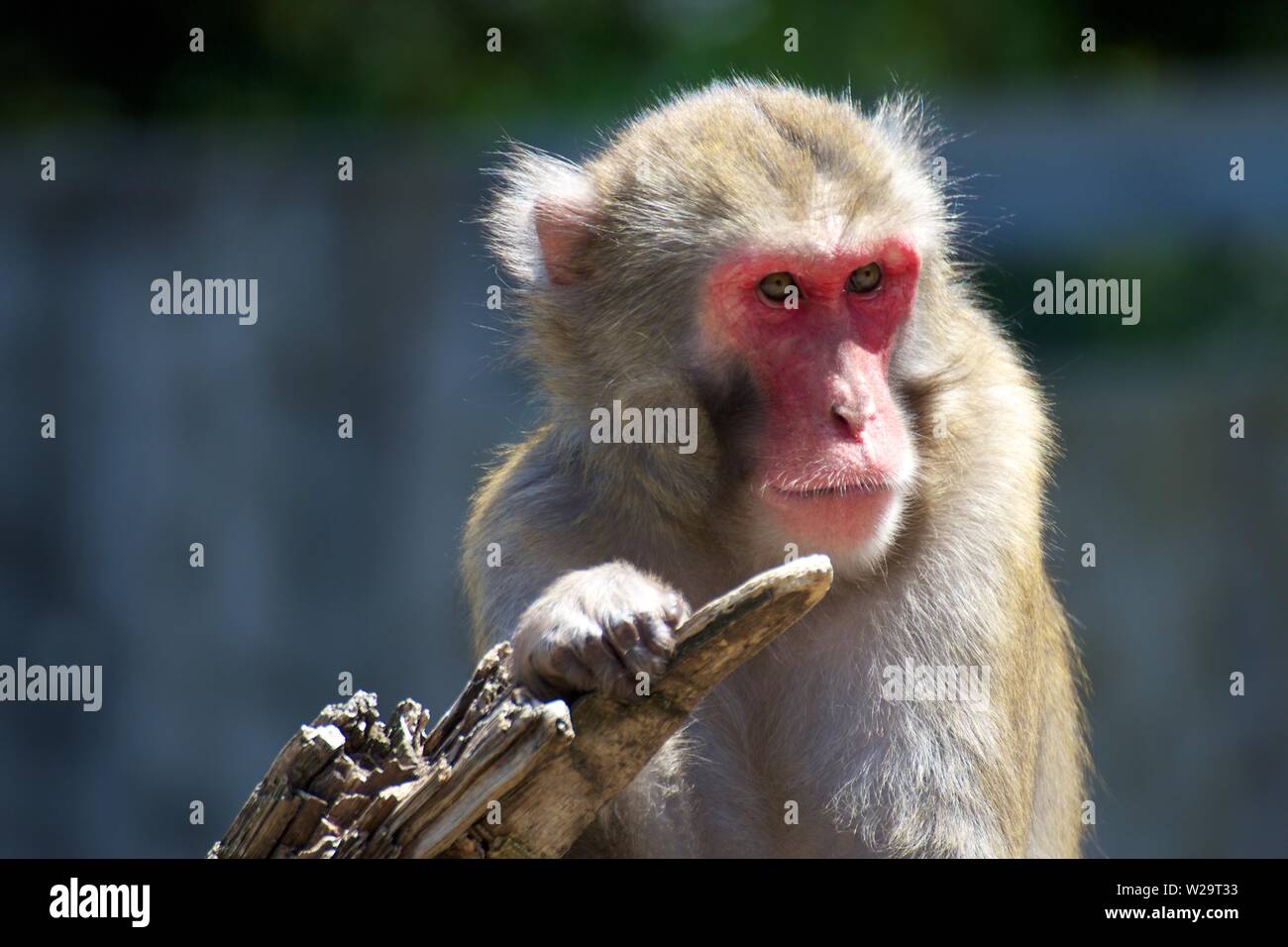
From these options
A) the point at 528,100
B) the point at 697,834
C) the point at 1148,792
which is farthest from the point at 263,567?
the point at 697,834

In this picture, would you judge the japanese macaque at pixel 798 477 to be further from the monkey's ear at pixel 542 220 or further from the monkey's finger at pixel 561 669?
the monkey's finger at pixel 561 669

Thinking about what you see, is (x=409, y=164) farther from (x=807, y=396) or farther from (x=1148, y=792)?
(x=807, y=396)

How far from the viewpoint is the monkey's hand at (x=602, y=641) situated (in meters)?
4.19

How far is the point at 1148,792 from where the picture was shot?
34.8ft

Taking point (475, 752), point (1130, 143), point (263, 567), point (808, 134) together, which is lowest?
point (475, 752)

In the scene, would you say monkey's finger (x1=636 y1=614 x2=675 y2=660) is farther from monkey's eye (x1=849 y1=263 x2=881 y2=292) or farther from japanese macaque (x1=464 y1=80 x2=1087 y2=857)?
monkey's eye (x1=849 y1=263 x2=881 y2=292)

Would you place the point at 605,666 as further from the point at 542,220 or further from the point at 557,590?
the point at 542,220

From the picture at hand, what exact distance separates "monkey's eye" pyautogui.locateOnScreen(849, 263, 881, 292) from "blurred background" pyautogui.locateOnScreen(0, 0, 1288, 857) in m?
5.21

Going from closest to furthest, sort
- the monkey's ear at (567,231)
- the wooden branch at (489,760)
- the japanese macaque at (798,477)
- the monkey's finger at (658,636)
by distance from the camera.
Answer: the wooden branch at (489,760), the monkey's finger at (658,636), the japanese macaque at (798,477), the monkey's ear at (567,231)

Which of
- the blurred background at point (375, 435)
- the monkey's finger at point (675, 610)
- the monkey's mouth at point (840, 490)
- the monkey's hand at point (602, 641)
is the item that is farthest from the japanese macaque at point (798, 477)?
the blurred background at point (375, 435)

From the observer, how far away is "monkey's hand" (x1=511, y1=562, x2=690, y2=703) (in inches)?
165

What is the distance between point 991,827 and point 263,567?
287 inches

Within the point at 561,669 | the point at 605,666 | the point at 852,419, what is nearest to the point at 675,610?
the point at 605,666

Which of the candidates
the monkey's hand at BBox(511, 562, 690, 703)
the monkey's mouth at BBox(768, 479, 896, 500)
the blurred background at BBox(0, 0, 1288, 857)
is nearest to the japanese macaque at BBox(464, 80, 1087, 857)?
the monkey's mouth at BBox(768, 479, 896, 500)
